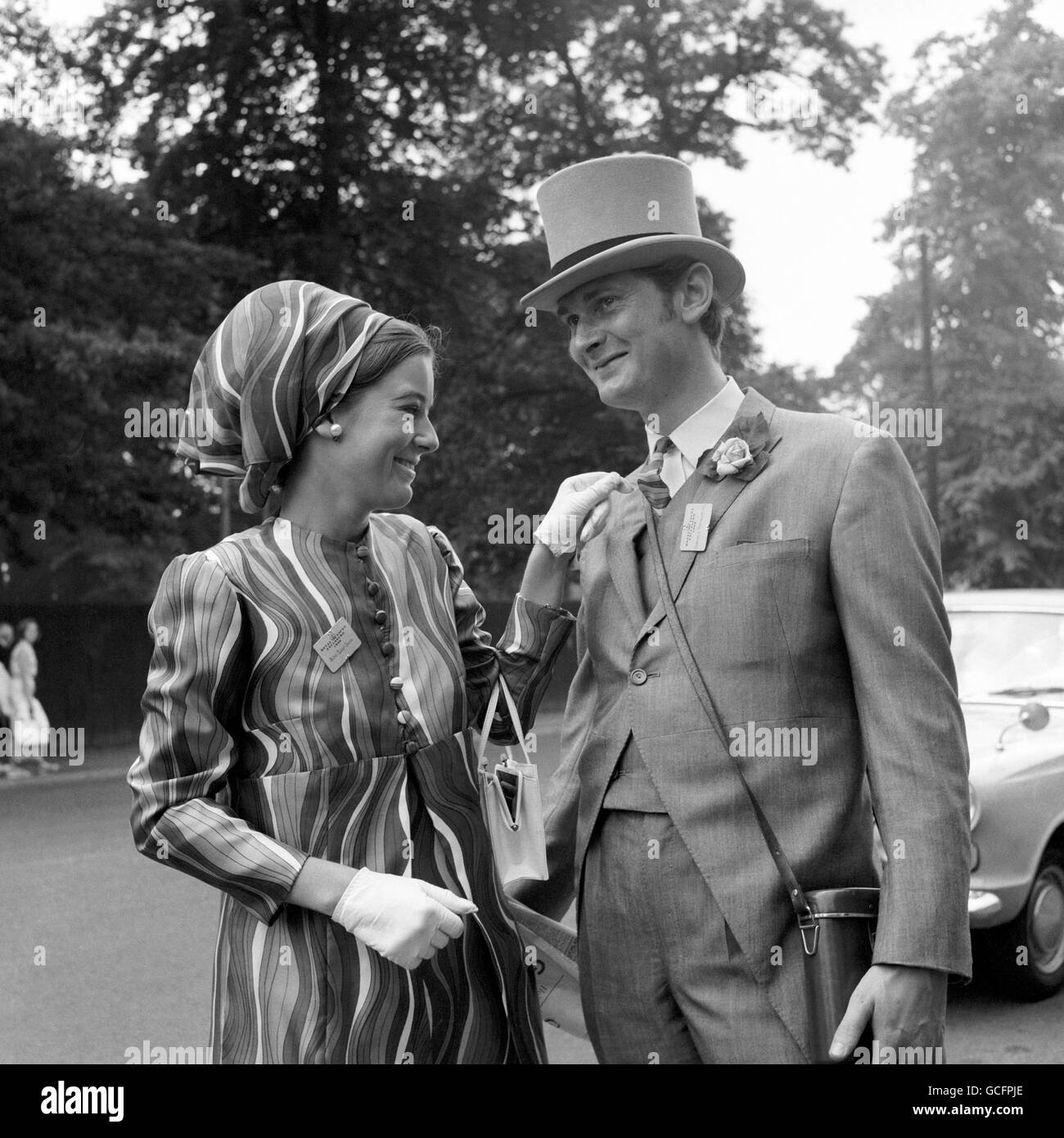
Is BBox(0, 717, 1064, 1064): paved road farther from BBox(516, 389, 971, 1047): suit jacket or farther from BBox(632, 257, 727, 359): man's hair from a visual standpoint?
BBox(632, 257, 727, 359): man's hair

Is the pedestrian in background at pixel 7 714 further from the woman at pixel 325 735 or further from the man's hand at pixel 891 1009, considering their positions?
the man's hand at pixel 891 1009

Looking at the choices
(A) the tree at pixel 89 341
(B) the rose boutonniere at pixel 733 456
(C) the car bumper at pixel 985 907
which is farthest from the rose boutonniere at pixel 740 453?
(A) the tree at pixel 89 341

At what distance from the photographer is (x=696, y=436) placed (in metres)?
2.51

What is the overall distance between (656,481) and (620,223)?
46 centimetres

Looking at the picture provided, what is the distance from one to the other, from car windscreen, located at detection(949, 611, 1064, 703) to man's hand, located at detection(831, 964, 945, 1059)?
184 inches

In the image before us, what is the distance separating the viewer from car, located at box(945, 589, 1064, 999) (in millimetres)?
5707

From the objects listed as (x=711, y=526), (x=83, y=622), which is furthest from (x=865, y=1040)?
(x=83, y=622)

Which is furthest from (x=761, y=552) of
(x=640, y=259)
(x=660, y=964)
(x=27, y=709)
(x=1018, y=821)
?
(x=27, y=709)

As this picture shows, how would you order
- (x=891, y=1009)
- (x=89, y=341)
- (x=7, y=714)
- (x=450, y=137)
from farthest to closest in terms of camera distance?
(x=450, y=137), (x=7, y=714), (x=89, y=341), (x=891, y=1009)

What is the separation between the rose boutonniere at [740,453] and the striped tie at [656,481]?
8 centimetres

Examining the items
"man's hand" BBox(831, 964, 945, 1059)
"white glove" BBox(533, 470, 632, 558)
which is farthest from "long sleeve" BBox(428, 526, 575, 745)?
"man's hand" BBox(831, 964, 945, 1059)

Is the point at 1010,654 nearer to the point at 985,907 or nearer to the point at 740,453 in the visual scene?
the point at 985,907

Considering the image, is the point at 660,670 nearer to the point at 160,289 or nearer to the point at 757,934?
the point at 757,934
